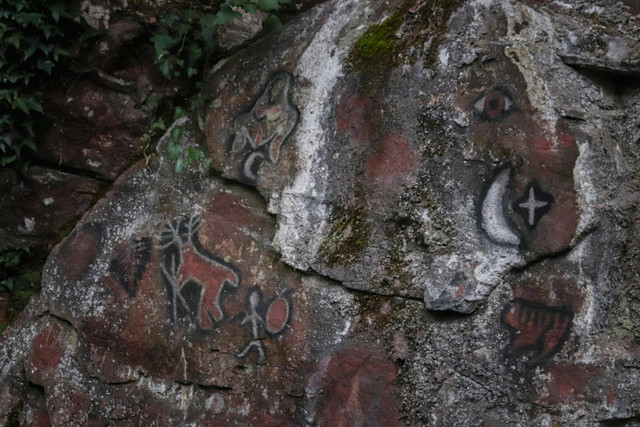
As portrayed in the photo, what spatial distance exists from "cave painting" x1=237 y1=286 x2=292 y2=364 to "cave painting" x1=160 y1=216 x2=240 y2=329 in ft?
0.34

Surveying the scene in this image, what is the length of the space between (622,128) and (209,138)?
1.53 meters

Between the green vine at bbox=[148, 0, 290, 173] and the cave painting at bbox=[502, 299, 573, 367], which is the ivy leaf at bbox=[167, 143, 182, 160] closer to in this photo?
the green vine at bbox=[148, 0, 290, 173]

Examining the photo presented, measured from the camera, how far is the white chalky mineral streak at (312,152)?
7.33ft

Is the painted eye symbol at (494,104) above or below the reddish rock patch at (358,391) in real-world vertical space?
above

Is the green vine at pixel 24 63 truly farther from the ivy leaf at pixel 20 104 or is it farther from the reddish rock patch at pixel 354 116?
the reddish rock patch at pixel 354 116

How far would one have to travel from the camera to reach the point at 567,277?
1.90 m

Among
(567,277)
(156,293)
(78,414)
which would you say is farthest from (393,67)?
(78,414)

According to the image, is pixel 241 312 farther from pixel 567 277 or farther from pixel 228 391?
pixel 567 277

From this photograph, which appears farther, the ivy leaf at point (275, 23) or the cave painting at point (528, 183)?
the ivy leaf at point (275, 23)

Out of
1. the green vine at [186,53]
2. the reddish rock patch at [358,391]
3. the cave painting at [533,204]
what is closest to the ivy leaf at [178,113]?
the green vine at [186,53]

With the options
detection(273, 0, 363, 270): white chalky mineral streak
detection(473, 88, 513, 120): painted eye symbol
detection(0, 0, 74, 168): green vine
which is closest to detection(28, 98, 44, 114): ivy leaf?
detection(0, 0, 74, 168): green vine

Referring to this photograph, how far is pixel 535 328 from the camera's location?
6.22 ft

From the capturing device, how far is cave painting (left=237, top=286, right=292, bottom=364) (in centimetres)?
221

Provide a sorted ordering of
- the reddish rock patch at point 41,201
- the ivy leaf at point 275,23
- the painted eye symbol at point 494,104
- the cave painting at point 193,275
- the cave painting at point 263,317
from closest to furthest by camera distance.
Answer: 1. the painted eye symbol at point 494,104
2. the cave painting at point 263,317
3. the cave painting at point 193,275
4. the ivy leaf at point 275,23
5. the reddish rock patch at point 41,201
